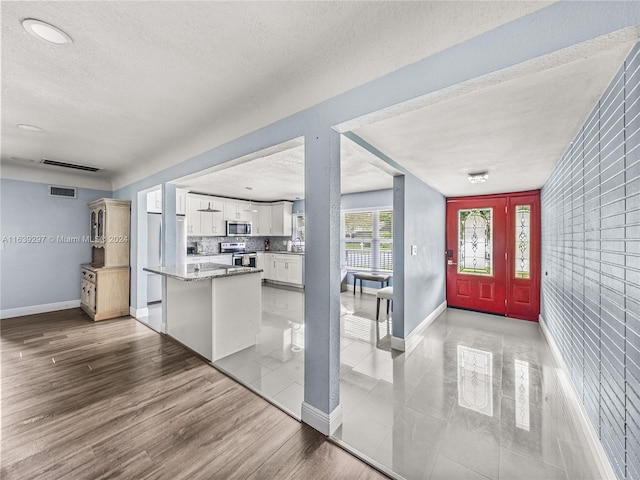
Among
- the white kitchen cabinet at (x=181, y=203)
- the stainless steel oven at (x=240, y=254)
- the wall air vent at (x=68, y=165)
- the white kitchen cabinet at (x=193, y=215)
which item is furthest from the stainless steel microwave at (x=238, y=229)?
the wall air vent at (x=68, y=165)

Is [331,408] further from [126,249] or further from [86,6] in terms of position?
[126,249]

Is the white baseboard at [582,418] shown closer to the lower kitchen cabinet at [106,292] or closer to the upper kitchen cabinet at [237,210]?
the lower kitchen cabinet at [106,292]

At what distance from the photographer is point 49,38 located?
1.56 meters

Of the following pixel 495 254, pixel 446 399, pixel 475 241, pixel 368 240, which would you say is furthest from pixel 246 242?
pixel 446 399

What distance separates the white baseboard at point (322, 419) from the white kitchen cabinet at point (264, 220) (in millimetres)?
6132

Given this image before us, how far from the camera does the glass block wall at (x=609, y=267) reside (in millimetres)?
1235

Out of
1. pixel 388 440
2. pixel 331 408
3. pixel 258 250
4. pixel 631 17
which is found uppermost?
pixel 631 17

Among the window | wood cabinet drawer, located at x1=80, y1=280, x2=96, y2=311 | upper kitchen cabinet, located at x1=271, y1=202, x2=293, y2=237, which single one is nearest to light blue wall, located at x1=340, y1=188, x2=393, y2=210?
the window

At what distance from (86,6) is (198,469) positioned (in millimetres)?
2565

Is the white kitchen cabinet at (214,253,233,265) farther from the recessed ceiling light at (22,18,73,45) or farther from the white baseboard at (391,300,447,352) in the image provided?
the recessed ceiling light at (22,18,73,45)

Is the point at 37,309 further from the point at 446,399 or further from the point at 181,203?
the point at 446,399

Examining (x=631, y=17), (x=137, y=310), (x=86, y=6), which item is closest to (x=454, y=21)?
(x=631, y=17)

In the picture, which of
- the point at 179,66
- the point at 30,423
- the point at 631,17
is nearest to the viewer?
the point at 631,17

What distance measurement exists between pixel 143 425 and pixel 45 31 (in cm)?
256
